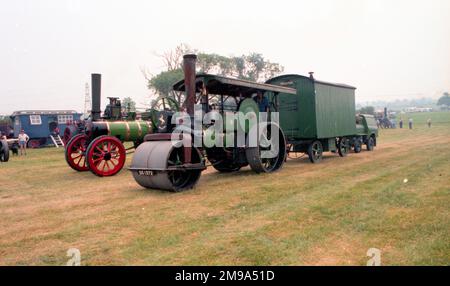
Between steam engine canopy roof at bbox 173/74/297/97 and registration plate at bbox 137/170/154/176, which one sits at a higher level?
steam engine canopy roof at bbox 173/74/297/97

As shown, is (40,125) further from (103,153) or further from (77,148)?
(103,153)

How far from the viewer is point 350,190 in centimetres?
705

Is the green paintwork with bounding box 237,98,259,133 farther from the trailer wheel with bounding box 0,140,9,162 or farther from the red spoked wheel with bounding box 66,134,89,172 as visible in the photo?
the trailer wheel with bounding box 0,140,9,162

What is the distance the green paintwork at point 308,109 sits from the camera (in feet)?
40.0

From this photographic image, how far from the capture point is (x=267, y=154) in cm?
1003

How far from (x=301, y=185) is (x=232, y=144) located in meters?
2.21

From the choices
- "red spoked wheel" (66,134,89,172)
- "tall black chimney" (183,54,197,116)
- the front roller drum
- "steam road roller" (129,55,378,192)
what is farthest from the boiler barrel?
"tall black chimney" (183,54,197,116)

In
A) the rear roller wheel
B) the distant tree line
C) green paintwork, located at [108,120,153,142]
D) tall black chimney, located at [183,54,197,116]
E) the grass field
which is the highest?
the distant tree line

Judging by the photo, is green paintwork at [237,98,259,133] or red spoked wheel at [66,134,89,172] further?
red spoked wheel at [66,134,89,172]

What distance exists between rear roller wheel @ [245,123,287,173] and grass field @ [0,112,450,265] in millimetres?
849

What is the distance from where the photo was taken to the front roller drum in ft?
23.0
